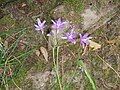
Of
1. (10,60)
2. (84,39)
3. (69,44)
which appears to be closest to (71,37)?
(84,39)

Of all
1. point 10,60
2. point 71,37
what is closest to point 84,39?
point 71,37

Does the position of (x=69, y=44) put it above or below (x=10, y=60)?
below

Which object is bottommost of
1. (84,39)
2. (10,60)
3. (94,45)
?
(94,45)

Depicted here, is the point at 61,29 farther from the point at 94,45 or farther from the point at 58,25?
the point at 94,45

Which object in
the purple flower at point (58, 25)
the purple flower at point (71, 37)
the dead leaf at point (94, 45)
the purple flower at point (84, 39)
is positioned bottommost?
the dead leaf at point (94, 45)

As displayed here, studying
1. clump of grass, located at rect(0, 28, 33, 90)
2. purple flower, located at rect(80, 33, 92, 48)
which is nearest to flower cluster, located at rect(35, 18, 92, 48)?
purple flower, located at rect(80, 33, 92, 48)

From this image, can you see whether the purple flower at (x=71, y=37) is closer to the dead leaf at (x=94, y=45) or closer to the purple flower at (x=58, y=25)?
the purple flower at (x=58, y=25)

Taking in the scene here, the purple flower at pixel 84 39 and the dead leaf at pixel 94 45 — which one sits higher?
the purple flower at pixel 84 39

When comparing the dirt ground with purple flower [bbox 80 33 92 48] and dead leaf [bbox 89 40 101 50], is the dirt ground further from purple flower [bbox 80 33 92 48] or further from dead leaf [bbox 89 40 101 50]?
purple flower [bbox 80 33 92 48]

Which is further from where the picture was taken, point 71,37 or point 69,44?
point 69,44

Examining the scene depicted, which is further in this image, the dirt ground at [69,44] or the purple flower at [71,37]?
the dirt ground at [69,44]

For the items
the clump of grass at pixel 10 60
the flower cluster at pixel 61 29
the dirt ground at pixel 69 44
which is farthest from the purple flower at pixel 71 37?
the clump of grass at pixel 10 60
